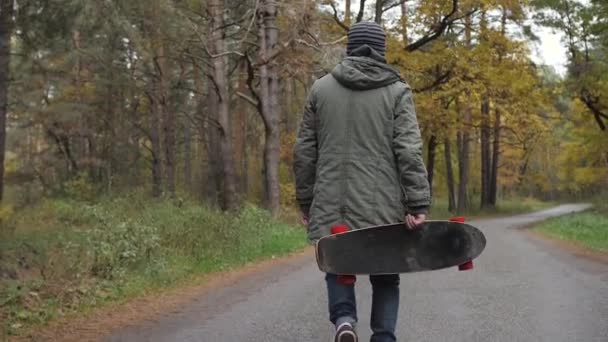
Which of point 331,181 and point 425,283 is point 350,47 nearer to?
point 331,181

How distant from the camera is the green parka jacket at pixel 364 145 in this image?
3.70 m

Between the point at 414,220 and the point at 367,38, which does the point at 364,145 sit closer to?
the point at 414,220

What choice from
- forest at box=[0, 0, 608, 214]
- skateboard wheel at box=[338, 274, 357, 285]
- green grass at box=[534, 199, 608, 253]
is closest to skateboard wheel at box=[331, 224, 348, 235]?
skateboard wheel at box=[338, 274, 357, 285]

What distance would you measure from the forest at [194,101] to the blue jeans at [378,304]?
3329mm

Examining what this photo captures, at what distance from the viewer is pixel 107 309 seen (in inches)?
263

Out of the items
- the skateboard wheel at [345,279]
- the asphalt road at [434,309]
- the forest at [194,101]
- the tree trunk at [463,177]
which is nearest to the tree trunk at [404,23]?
the forest at [194,101]

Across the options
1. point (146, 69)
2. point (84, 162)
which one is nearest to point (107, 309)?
point (146, 69)

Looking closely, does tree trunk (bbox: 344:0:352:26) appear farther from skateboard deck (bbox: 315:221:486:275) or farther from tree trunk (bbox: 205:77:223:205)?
skateboard deck (bbox: 315:221:486:275)

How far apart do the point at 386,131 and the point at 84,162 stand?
2658 cm

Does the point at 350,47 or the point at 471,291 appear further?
the point at 471,291

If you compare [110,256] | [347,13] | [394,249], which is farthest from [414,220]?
[347,13]

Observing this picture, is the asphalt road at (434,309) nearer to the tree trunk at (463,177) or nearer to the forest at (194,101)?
the forest at (194,101)

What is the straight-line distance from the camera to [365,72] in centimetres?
372

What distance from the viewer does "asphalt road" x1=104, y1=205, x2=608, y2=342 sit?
510 cm
